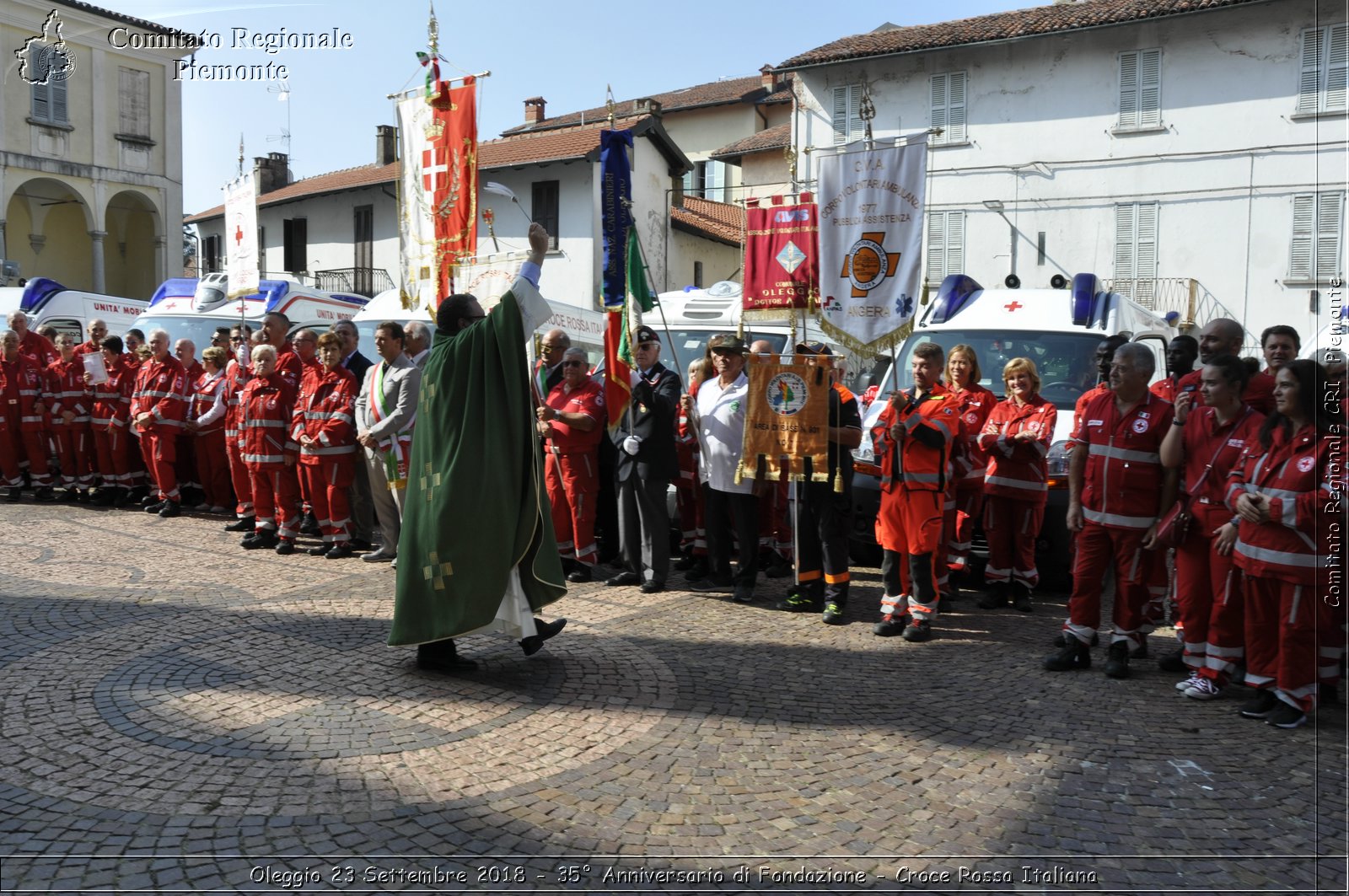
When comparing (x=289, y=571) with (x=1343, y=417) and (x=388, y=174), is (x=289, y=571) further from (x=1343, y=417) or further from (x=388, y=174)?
(x=388, y=174)

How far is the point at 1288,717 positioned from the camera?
538 cm

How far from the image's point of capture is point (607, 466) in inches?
376

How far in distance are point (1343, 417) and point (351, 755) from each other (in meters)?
5.05

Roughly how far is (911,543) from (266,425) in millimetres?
6419

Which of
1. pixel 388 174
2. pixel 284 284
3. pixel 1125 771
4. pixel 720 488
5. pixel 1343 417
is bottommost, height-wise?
pixel 1125 771

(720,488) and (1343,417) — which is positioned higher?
(1343,417)

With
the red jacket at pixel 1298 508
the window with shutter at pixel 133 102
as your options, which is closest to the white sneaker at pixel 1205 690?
the red jacket at pixel 1298 508

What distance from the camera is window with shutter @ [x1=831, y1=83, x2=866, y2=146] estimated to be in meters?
30.1

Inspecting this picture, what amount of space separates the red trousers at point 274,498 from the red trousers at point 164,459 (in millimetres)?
2123

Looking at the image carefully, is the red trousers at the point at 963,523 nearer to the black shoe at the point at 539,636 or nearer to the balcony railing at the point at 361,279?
the black shoe at the point at 539,636

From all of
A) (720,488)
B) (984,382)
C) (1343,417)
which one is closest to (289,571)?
(720,488)

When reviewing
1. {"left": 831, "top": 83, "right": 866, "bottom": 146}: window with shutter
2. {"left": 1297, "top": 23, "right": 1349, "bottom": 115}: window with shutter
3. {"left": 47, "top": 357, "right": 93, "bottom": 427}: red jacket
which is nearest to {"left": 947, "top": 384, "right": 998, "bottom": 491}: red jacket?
{"left": 47, "top": 357, "right": 93, "bottom": 427}: red jacket

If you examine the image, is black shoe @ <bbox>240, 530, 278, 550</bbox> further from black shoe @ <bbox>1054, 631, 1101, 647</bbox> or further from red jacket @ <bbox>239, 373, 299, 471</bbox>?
black shoe @ <bbox>1054, 631, 1101, 647</bbox>

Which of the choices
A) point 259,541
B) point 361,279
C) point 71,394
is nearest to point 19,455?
point 71,394
